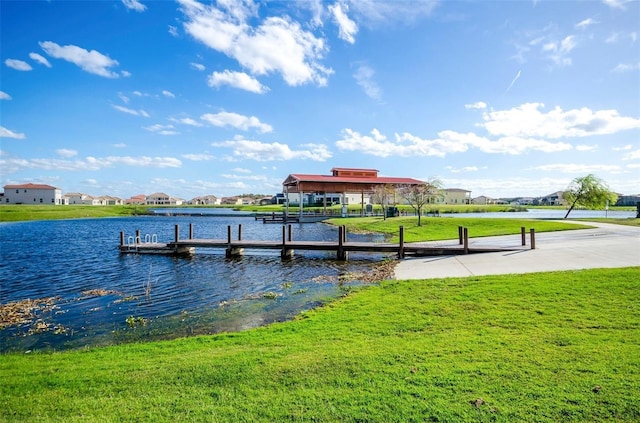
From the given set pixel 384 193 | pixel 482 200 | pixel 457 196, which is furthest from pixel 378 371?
pixel 482 200

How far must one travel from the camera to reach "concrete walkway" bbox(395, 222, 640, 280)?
12359mm

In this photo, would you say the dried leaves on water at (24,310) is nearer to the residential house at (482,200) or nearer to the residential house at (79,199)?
the residential house at (482,200)

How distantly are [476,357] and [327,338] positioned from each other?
278 cm

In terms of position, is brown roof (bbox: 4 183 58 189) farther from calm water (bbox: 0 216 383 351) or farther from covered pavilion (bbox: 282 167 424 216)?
calm water (bbox: 0 216 383 351)

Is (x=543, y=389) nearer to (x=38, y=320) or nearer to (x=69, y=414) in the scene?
(x=69, y=414)

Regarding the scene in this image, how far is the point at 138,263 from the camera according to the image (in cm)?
2014

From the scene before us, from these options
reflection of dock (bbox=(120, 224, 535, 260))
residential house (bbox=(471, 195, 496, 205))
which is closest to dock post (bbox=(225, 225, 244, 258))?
reflection of dock (bbox=(120, 224, 535, 260))

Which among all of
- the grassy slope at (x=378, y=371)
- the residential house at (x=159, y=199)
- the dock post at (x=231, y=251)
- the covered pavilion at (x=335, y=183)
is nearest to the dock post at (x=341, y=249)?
the dock post at (x=231, y=251)

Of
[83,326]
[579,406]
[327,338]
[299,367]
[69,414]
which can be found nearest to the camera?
[579,406]

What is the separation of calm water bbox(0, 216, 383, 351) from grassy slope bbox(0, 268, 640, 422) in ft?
6.29

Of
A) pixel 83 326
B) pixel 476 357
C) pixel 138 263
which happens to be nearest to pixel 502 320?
pixel 476 357

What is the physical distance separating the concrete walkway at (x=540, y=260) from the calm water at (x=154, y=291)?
10.5 feet

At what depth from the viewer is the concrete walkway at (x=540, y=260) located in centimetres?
1236

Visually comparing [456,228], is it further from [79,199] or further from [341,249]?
[79,199]
